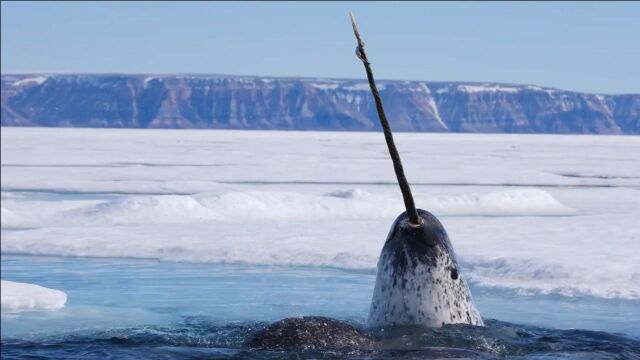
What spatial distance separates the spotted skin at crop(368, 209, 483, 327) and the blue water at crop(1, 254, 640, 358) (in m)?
0.10

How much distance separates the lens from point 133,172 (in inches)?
1011

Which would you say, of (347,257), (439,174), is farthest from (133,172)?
(347,257)

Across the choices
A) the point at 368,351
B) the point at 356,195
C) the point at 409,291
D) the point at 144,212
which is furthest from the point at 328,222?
the point at 368,351

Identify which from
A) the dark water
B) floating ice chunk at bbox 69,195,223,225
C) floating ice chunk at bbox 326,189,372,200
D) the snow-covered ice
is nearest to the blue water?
the dark water

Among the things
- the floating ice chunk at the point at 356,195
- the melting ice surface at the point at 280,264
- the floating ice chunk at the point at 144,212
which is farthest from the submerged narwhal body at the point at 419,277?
the floating ice chunk at the point at 356,195

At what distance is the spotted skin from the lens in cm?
562

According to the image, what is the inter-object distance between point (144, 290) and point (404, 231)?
10.6 ft

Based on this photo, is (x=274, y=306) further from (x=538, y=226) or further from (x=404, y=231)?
(x=538, y=226)

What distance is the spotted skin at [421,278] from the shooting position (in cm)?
562

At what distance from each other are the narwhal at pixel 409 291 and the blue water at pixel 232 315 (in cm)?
10

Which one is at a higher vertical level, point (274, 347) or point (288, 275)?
point (288, 275)

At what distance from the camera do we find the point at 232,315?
23.7 feet

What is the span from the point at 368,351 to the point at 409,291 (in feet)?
1.41

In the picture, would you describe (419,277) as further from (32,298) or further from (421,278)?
(32,298)
